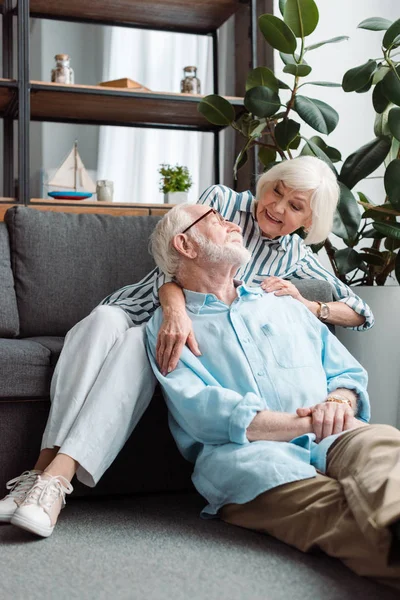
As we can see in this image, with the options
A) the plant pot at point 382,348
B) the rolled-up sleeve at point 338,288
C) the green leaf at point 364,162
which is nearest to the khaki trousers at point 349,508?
the rolled-up sleeve at point 338,288

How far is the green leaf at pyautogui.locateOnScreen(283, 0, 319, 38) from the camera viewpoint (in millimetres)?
2793

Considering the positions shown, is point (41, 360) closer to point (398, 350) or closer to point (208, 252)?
point (208, 252)

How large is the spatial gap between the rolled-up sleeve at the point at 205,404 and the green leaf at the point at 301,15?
4.98 feet

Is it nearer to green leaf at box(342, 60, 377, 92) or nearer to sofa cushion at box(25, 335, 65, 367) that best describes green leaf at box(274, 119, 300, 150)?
green leaf at box(342, 60, 377, 92)

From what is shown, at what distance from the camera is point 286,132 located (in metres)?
2.95

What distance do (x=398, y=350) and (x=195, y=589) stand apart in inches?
65.5

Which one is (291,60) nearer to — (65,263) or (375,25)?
(375,25)

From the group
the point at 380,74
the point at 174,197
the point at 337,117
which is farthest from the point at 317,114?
the point at 174,197

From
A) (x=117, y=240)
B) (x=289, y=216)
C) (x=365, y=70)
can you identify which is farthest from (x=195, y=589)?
(x=365, y=70)

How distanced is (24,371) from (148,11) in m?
2.29

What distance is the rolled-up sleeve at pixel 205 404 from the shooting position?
1.73 m

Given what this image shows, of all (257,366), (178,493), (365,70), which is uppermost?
(365,70)

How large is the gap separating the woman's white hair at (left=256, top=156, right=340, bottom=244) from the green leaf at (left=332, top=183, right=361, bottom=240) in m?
0.39

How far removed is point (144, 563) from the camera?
1.58 meters
